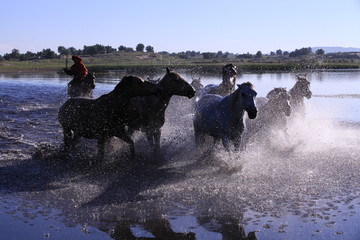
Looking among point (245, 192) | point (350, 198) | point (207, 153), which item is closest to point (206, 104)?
point (207, 153)

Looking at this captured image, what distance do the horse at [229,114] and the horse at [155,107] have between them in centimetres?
81

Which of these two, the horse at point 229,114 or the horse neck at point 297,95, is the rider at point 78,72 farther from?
the horse neck at point 297,95

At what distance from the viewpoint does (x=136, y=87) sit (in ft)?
31.0

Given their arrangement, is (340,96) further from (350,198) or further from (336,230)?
(336,230)

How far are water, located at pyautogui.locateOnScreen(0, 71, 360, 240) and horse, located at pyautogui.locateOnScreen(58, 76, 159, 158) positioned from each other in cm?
69

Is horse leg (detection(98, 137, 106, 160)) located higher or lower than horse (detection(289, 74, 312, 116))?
lower

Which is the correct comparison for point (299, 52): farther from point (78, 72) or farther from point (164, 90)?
point (164, 90)

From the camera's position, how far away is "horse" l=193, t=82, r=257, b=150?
29.3ft

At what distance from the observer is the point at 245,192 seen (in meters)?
7.89

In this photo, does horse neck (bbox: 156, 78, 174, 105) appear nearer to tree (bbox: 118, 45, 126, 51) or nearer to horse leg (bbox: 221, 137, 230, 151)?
horse leg (bbox: 221, 137, 230, 151)

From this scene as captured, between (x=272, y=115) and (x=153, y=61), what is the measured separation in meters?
69.7

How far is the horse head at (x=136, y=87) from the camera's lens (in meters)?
9.41

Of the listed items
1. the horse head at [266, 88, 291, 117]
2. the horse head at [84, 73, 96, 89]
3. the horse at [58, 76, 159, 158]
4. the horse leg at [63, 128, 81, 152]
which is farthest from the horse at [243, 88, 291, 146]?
the horse head at [84, 73, 96, 89]

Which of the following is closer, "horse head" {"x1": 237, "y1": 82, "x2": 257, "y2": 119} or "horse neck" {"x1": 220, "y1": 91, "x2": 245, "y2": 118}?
"horse head" {"x1": 237, "y1": 82, "x2": 257, "y2": 119}
